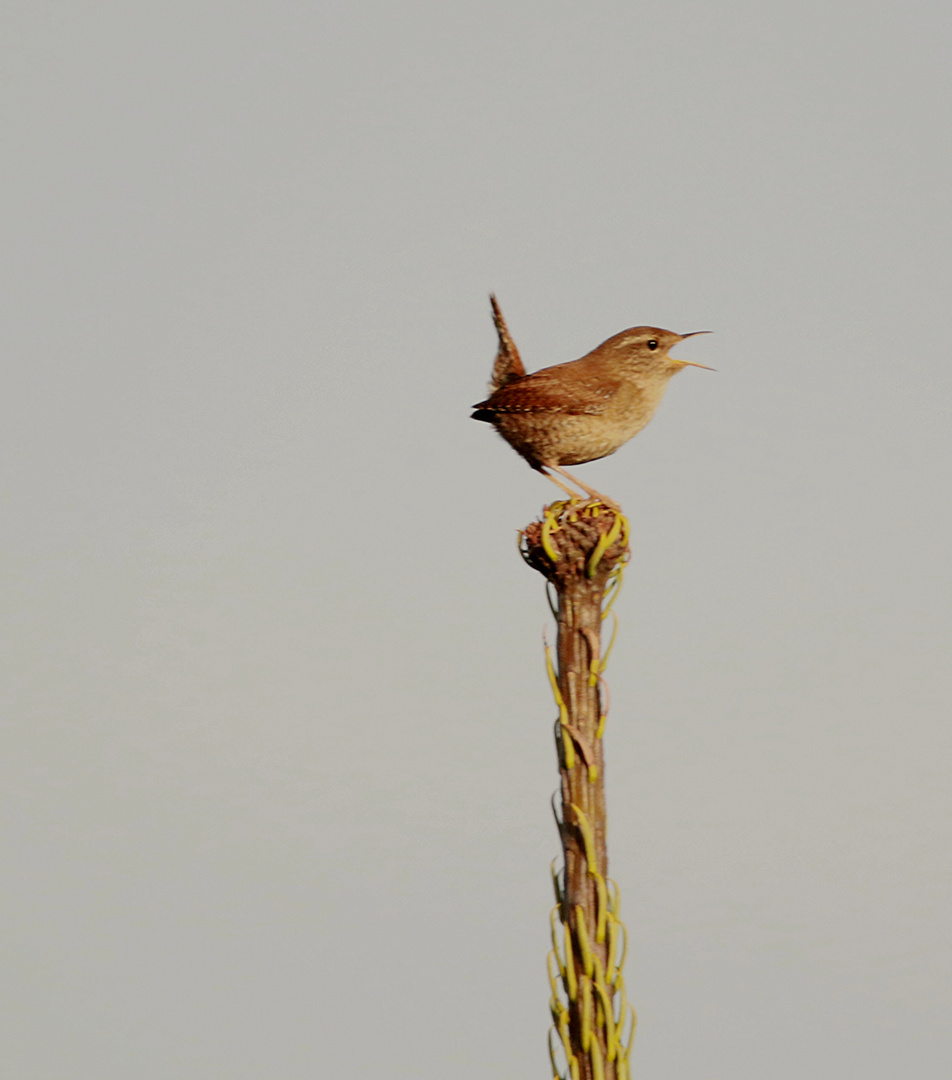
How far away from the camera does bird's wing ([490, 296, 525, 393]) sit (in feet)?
28.5

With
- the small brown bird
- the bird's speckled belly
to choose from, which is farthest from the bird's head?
the bird's speckled belly

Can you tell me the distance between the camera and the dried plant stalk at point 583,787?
6.64m

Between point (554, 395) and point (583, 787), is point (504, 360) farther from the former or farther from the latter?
point (583, 787)

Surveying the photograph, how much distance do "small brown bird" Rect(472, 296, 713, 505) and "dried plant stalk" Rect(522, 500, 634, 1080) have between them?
779mm

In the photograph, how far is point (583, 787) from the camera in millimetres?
6855

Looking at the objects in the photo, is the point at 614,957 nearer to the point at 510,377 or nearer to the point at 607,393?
the point at 607,393

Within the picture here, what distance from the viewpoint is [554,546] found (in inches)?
277

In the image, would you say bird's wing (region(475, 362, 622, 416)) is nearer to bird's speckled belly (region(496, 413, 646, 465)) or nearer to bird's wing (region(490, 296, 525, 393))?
bird's speckled belly (region(496, 413, 646, 465))

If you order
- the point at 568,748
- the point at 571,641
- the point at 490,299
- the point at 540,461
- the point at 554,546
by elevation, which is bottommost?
the point at 568,748

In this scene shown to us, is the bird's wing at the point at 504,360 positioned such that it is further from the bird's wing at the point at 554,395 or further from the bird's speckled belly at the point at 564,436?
the bird's speckled belly at the point at 564,436

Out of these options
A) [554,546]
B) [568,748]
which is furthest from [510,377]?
[568,748]

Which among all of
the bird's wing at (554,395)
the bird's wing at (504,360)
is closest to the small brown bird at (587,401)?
the bird's wing at (554,395)

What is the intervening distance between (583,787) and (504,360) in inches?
137

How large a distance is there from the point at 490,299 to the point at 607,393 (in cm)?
130
